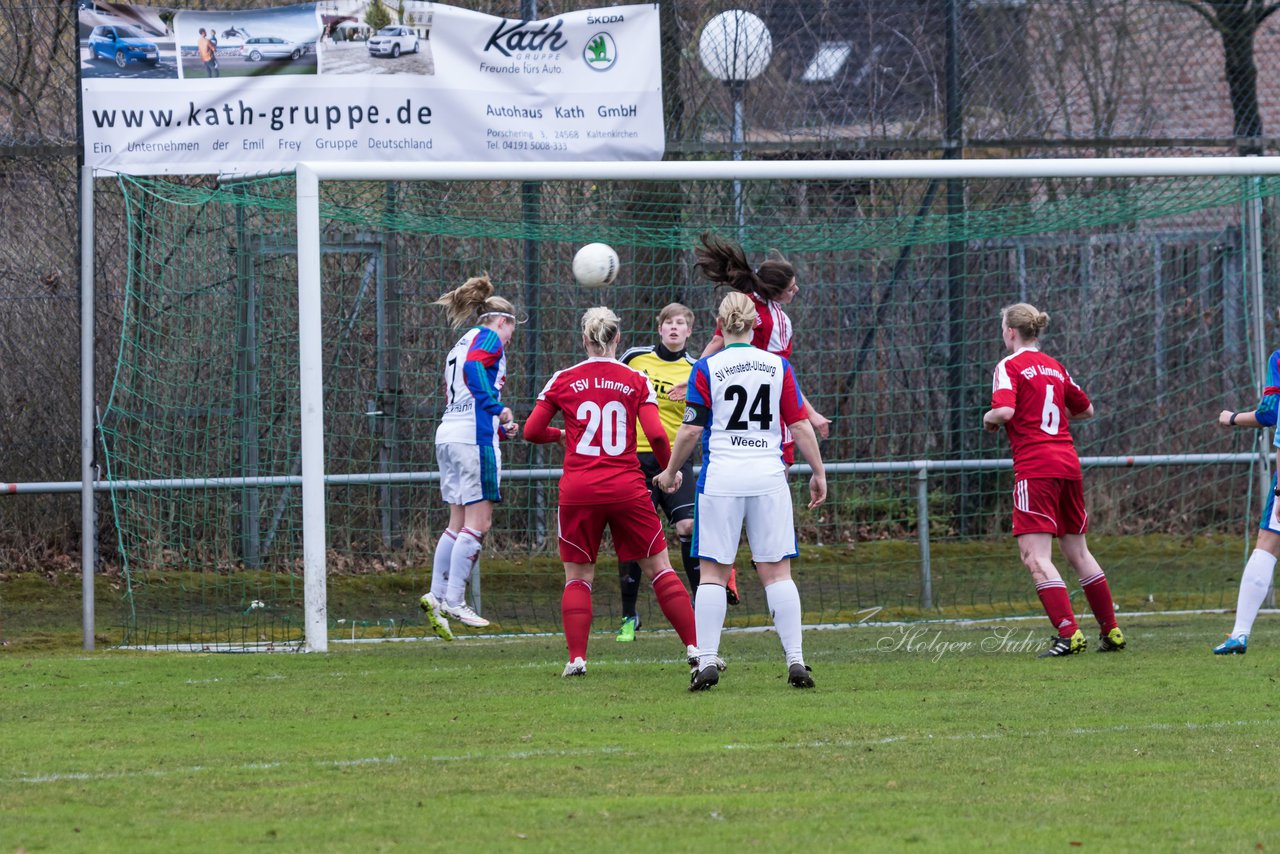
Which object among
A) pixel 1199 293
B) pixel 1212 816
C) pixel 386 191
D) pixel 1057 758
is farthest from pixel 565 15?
pixel 1212 816

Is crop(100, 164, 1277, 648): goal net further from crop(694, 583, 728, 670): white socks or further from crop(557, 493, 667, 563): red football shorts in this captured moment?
crop(694, 583, 728, 670): white socks

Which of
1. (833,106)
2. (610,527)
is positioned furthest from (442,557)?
(833,106)

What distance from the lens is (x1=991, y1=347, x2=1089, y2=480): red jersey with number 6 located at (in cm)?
873

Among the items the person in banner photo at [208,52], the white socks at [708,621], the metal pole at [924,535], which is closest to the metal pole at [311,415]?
the person in banner photo at [208,52]

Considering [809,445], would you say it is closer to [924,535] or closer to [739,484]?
[739,484]

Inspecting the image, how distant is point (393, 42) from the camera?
39.1ft

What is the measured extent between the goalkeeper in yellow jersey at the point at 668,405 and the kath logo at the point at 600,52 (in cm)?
295

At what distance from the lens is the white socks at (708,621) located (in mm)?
7344

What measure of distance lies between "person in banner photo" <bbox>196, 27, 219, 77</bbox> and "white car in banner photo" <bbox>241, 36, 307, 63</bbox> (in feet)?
0.66

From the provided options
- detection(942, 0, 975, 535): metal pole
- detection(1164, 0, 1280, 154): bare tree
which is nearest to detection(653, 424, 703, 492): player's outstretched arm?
detection(942, 0, 975, 535): metal pole

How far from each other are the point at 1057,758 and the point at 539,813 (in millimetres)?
1920

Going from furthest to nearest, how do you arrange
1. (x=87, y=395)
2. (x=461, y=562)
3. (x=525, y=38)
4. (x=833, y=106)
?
(x=833, y=106)
(x=525, y=38)
(x=87, y=395)
(x=461, y=562)

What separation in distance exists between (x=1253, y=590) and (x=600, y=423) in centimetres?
366

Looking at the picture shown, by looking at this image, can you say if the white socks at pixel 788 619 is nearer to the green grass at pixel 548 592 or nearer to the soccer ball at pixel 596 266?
the soccer ball at pixel 596 266
